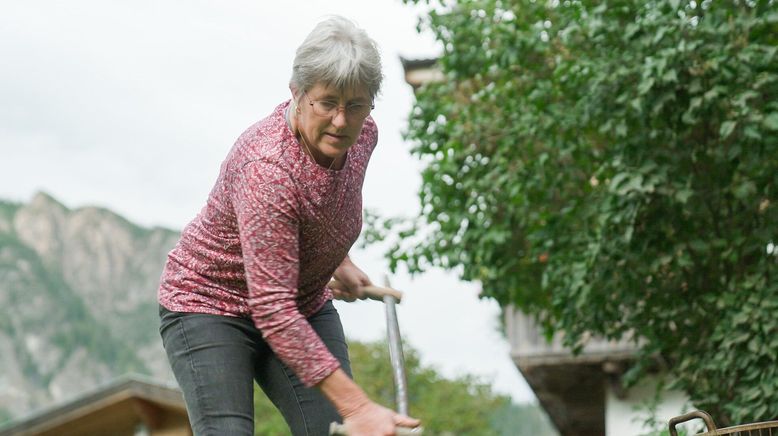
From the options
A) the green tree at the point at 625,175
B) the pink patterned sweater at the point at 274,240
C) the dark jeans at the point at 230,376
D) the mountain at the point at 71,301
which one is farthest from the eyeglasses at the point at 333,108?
the mountain at the point at 71,301

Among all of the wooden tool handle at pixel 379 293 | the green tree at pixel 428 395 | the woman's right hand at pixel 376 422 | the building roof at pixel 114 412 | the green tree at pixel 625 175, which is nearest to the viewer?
the woman's right hand at pixel 376 422

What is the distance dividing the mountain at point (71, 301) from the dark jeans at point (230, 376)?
10365 centimetres

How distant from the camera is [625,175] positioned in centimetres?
657

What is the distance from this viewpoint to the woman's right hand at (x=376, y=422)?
2.67 m

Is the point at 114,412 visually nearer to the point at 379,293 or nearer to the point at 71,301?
the point at 379,293

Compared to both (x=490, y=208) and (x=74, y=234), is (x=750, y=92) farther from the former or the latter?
(x=74, y=234)

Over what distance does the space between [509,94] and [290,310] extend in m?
5.70

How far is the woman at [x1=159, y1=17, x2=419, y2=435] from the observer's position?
2.78m

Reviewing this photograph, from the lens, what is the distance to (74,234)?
458 feet

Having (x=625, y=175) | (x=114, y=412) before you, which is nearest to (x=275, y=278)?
(x=625, y=175)

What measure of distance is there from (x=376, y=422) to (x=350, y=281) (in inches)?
38.0

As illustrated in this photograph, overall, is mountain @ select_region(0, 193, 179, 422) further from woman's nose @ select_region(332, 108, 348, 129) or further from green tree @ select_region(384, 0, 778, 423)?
woman's nose @ select_region(332, 108, 348, 129)

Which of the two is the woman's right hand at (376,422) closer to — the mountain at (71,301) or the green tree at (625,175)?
the green tree at (625,175)

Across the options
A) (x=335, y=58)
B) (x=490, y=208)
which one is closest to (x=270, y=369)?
(x=335, y=58)
